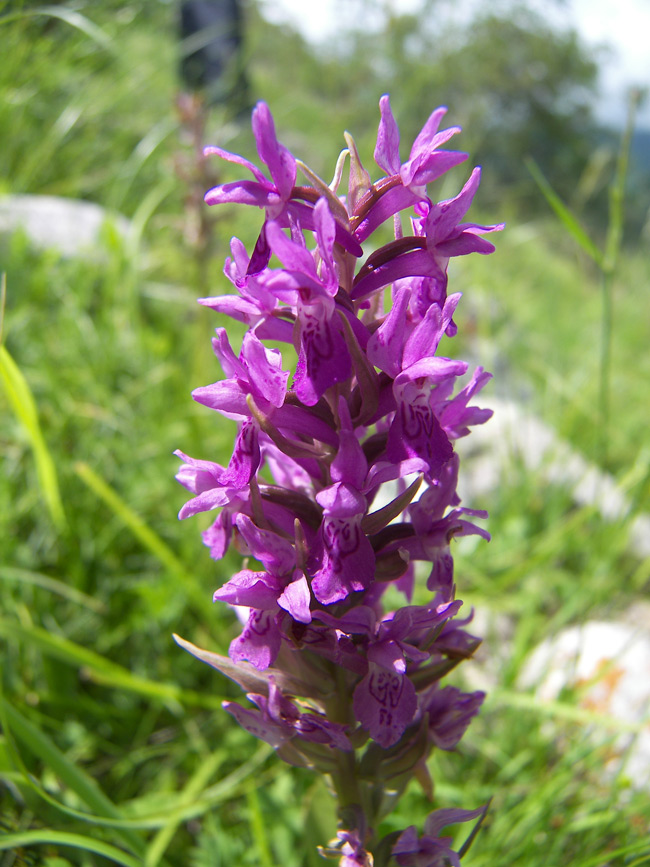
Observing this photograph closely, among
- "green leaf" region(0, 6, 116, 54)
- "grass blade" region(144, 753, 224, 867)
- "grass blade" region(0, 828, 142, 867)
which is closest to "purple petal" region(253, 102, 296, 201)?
"green leaf" region(0, 6, 116, 54)

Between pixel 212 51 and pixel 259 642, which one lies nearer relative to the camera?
pixel 259 642

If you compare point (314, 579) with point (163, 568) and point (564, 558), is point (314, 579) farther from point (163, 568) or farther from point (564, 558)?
point (564, 558)

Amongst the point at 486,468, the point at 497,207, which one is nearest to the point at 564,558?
the point at 486,468

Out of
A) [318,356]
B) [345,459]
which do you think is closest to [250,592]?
[345,459]

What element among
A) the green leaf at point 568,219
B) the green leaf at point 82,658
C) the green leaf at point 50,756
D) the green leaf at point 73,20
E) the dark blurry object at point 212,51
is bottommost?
the green leaf at point 50,756

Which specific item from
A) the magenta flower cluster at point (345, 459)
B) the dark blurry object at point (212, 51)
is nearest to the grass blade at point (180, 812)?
the magenta flower cluster at point (345, 459)

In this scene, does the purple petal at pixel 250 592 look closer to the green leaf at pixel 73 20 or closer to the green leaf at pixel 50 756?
the green leaf at pixel 50 756

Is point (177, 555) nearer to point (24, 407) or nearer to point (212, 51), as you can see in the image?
point (24, 407)

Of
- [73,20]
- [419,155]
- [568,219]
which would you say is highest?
[73,20]
